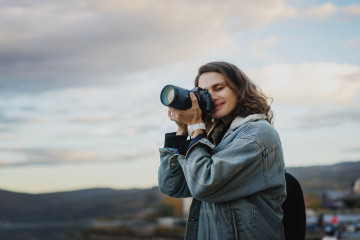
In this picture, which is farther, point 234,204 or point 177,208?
point 177,208

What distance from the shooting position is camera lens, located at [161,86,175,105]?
1.96 metres

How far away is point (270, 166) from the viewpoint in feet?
6.11

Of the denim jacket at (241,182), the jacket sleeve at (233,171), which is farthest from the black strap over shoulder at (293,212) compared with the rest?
the jacket sleeve at (233,171)

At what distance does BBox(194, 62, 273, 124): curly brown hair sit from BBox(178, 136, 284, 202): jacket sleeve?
194 millimetres

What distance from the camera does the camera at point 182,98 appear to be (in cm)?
195

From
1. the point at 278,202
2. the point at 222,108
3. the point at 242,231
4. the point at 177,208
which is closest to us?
the point at 242,231

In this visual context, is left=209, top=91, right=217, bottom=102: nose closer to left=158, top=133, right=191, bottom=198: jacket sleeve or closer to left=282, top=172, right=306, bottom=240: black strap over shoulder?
left=158, top=133, right=191, bottom=198: jacket sleeve

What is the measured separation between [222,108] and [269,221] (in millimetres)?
490

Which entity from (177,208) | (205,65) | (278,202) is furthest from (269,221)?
(177,208)

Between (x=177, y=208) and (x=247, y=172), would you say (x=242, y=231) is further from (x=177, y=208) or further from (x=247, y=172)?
(x=177, y=208)

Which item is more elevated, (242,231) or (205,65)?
(205,65)

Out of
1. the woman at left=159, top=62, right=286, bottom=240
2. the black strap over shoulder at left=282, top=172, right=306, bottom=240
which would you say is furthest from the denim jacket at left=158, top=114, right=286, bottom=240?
the black strap over shoulder at left=282, top=172, right=306, bottom=240

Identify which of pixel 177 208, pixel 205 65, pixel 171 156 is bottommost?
pixel 177 208

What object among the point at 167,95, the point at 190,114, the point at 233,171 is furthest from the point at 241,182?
the point at 167,95
